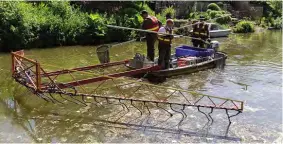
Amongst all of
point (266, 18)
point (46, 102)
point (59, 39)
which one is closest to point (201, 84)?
point (46, 102)

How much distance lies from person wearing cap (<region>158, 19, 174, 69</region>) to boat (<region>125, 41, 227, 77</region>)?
0.30m

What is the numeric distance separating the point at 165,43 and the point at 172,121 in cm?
396

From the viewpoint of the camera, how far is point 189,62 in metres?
13.6

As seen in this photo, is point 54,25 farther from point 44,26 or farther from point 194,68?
point 194,68

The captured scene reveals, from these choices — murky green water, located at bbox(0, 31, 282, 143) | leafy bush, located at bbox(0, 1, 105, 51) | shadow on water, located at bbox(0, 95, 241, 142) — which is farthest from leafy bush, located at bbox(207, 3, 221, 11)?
shadow on water, located at bbox(0, 95, 241, 142)

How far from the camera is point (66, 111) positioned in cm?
951

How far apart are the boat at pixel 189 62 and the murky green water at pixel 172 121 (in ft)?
0.90

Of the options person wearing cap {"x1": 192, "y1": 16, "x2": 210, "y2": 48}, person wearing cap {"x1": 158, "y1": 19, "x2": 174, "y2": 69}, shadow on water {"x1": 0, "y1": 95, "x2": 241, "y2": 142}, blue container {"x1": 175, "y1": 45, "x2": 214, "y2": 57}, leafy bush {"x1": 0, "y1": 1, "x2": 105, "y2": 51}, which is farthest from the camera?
leafy bush {"x1": 0, "y1": 1, "x2": 105, "y2": 51}

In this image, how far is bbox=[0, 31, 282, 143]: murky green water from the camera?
8203mm

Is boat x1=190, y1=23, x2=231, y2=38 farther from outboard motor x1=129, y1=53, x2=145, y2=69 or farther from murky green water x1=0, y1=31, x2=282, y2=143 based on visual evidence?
outboard motor x1=129, y1=53, x2=145, y2=69

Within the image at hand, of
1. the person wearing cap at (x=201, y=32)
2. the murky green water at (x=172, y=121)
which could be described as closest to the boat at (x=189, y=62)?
the murky green water at (x=172, y=121)

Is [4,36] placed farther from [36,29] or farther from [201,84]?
[201,84]

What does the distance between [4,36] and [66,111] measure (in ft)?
31.2

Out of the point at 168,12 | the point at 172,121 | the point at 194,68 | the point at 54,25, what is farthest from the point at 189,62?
the point at 168,12
